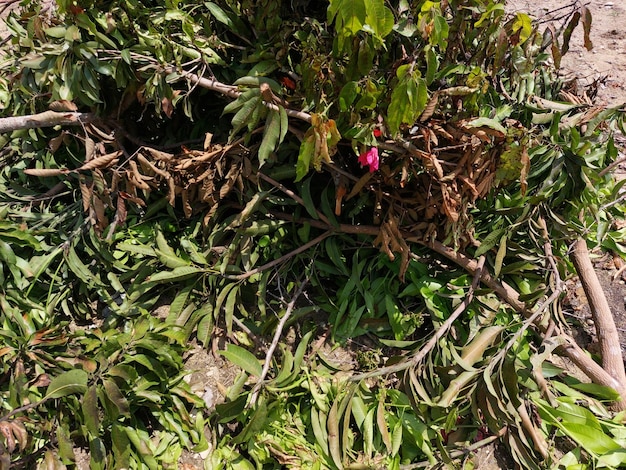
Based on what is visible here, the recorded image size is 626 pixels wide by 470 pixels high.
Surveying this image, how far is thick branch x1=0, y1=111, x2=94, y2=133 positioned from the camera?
1954mm

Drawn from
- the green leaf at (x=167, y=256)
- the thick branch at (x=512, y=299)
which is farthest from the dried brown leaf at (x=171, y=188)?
the thick branch at (x=512, y=299)

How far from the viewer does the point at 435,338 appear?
6.26ft

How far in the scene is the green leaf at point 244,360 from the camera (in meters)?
1.85

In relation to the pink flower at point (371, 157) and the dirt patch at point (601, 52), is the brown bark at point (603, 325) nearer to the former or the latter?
the pink flower at point (371, 157)

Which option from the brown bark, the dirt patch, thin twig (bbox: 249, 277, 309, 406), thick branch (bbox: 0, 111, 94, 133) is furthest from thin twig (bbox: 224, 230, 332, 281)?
the dirt patch

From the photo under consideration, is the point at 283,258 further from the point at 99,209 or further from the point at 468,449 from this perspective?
the point at 468,449

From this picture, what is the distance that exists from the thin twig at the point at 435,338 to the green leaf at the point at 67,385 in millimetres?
887

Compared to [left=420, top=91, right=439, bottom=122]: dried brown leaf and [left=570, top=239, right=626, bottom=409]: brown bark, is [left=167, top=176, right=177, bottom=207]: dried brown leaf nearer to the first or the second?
[left=420, top=91, right=439, bottom=122]: dried brown leaf

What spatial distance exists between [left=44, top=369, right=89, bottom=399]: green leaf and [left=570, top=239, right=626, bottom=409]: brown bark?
5.99 ft

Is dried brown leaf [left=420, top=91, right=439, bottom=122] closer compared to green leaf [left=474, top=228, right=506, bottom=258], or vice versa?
dried brown leaf [left=420, top=91, right=439, bottom=122]

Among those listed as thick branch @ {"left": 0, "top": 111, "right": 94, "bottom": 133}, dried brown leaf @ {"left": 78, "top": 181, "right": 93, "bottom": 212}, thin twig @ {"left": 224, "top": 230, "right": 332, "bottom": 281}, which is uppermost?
thick branch @ {"left": 0, "top": 111, "right": 94, "bottom": 133}

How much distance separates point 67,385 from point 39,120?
965 mm

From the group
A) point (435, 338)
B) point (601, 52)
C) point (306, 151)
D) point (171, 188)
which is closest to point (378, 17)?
point (306, 151)

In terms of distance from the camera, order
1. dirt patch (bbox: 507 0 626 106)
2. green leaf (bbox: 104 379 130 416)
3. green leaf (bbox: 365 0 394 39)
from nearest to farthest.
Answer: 1. green leaf (bbox: 365 0 394 39)
2. green leaf (bbox: 104 379 130 416)
3. dirt patch (bbox: 507 0 626 106)
